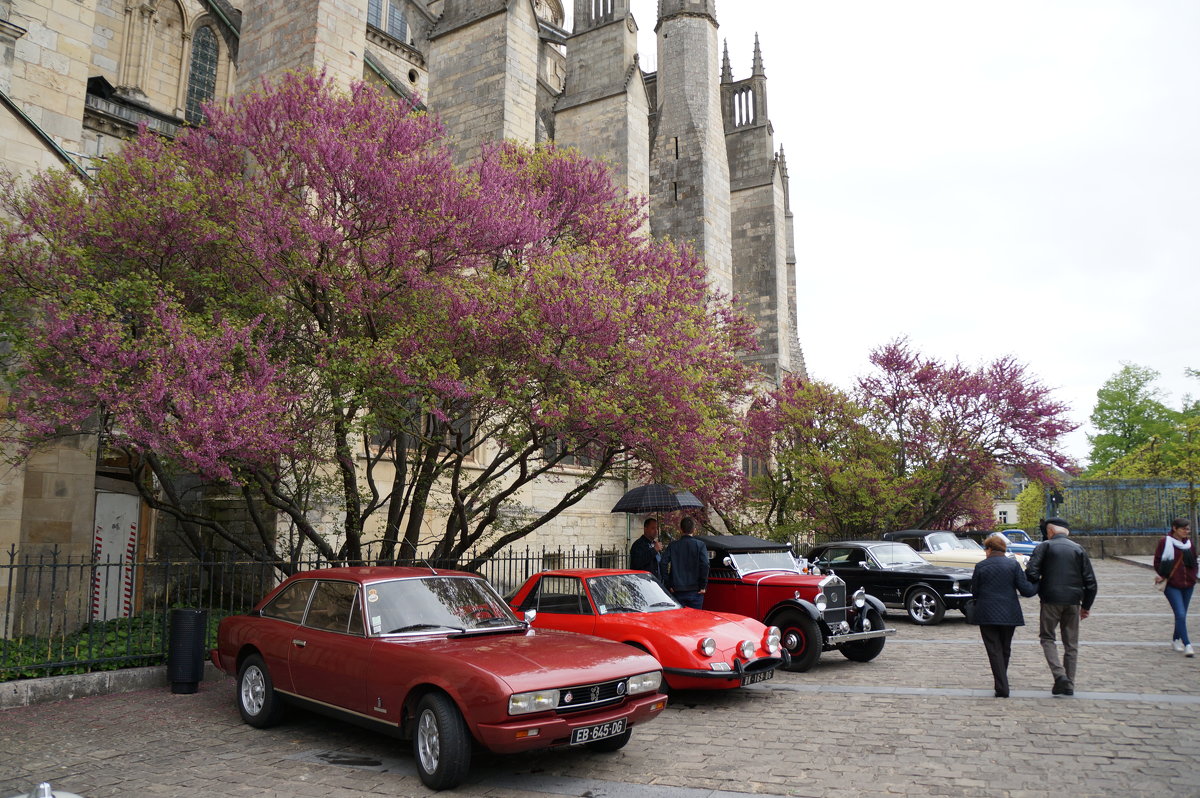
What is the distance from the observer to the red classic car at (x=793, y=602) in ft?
31.5

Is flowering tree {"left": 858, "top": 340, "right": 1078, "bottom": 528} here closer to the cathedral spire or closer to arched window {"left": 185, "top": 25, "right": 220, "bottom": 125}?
the cathedral spire

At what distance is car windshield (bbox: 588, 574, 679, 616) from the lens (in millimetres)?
8008

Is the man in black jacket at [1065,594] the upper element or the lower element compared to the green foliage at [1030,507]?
lower

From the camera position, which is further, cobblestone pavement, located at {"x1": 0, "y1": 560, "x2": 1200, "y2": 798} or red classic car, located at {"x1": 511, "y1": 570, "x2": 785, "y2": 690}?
red classic car, located at {"x1": 511, "y1": 570, "x2": 785, "y2": 690}

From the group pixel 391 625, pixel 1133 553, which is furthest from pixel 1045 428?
pixel 391 625

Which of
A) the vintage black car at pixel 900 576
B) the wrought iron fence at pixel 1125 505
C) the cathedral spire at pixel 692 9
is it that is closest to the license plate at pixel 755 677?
the vintage black car at pixel 900 576

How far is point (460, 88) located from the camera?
18.5 m

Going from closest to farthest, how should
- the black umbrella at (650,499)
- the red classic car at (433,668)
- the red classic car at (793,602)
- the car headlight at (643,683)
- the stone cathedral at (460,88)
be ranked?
the red classic car at (433,668) < the car headlight at (643,683) < the red classic car at (793,602) < the stone cathedral at (460,88) < the black umbrella at (650,499)

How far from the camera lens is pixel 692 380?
9.83 metres

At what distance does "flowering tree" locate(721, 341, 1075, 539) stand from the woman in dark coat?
11.7 m

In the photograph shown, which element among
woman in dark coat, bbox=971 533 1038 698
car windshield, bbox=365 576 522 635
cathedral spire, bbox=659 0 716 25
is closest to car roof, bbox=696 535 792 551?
woman in dark coat, bbox=971 533 1038 698

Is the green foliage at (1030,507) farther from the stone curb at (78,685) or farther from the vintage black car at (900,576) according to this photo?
the stone curb at (78,685)

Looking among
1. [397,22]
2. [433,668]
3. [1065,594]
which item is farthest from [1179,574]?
[397,22]

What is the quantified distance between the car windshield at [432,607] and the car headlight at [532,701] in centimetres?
125
